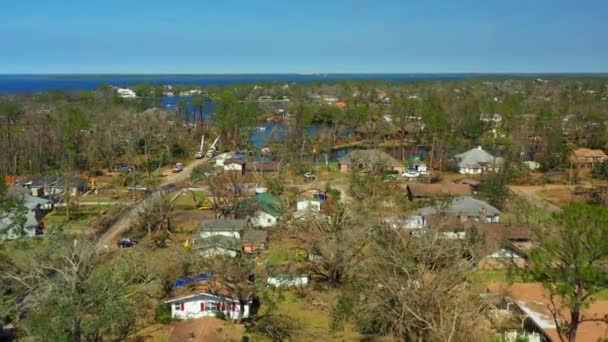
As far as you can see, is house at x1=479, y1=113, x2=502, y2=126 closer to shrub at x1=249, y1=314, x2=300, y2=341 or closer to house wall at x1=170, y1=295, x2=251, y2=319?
shrub at x1=249, y1=314, x2=300, y2=341

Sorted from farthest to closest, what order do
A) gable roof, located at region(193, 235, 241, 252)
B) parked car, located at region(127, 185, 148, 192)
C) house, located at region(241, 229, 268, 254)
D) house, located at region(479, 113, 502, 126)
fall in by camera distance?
1. house, located at region(479, 113, 502, 126)
2. parked car, located at region(127, 185, 148, 192)
3. house, located at region(241, 229, 268, 254)
4. gable roof, located at region(193, 235, 241, 252)

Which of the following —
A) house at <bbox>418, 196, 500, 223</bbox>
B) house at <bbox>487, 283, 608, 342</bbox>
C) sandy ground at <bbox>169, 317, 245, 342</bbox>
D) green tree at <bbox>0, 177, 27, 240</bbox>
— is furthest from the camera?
house at <bbox>418, 196, 500, 223</bbox>

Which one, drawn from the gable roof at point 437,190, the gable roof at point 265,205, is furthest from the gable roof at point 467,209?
the gable roof at point 265,205

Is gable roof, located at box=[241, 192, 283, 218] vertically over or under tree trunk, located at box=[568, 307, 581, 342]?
under

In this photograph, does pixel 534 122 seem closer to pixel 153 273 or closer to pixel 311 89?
pixel 153 273

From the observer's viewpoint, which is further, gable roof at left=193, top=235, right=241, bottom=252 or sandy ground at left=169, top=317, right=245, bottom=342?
gable roof at left=193, top=235, right=241, bottom=252

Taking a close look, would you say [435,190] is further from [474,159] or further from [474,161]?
[474,159]

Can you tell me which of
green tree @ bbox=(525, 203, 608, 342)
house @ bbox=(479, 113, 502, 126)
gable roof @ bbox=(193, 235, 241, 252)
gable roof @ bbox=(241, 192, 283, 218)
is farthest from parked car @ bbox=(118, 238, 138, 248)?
house @ bbox=(479, 113, 502, 126)
